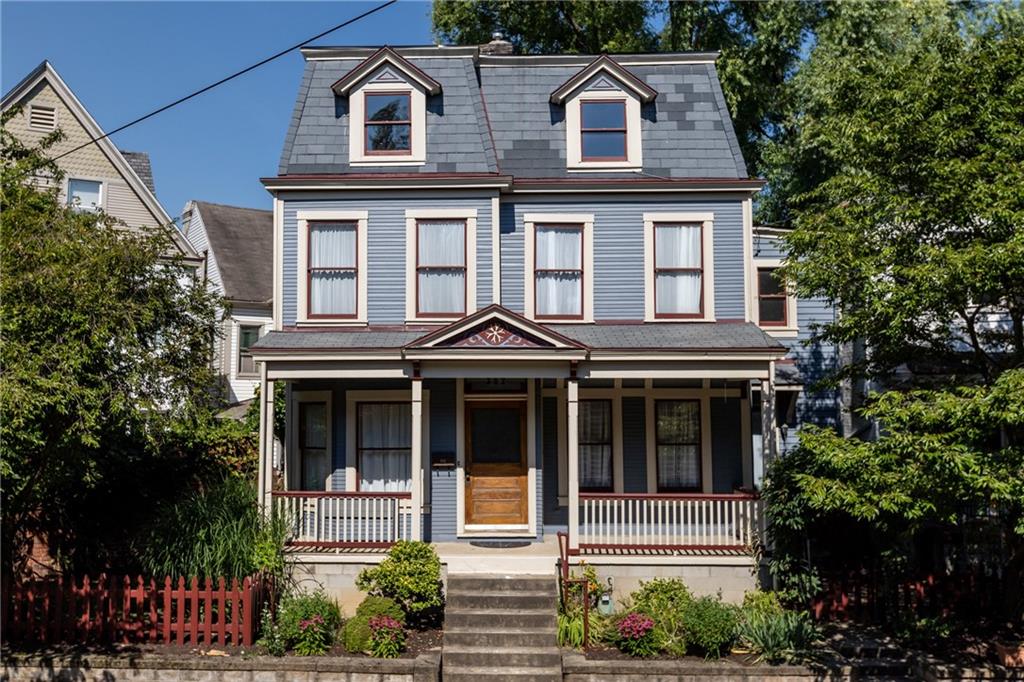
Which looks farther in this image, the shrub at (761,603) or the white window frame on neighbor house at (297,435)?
the white window frame on neighbor house at (297,435)

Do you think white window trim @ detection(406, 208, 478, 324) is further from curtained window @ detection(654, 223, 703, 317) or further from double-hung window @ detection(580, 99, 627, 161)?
curtained window @ detection(654, 223, 703, 317)

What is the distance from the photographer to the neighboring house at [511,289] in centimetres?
1542

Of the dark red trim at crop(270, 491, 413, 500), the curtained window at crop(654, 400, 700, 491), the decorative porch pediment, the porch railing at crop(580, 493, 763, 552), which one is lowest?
the porch railing at crop(580, 493, 763, 552)

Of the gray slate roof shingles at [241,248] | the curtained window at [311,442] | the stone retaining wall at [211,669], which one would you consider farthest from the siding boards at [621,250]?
the gray slate roof shingles at [241,248]

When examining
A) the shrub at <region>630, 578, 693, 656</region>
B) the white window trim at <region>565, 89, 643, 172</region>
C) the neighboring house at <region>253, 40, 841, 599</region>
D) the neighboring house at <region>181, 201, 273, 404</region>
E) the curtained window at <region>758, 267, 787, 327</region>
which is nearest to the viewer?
the shrub at <region>630, 578, 693, 656</region>

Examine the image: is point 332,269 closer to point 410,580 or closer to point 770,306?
point 410,580

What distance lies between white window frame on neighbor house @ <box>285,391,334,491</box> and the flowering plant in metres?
4.38

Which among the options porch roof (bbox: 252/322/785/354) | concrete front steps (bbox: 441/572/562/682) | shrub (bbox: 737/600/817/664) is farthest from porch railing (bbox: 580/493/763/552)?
porch roof (bbox: 252/322/785/354)

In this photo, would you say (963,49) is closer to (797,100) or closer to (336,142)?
(336,142)

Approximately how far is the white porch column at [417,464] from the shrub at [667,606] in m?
3.63

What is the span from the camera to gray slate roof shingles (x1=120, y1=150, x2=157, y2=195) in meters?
29.6

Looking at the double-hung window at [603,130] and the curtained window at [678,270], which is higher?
the double-hung window at [603,130]

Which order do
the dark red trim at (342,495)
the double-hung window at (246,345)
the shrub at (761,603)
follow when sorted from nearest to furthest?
1. the shrub at (761,603)
2. the dark red trim at (342,495)
3. the double-hung window at (246,345)

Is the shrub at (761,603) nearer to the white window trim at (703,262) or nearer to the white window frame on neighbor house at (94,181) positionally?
the white window trim at (703,262)
